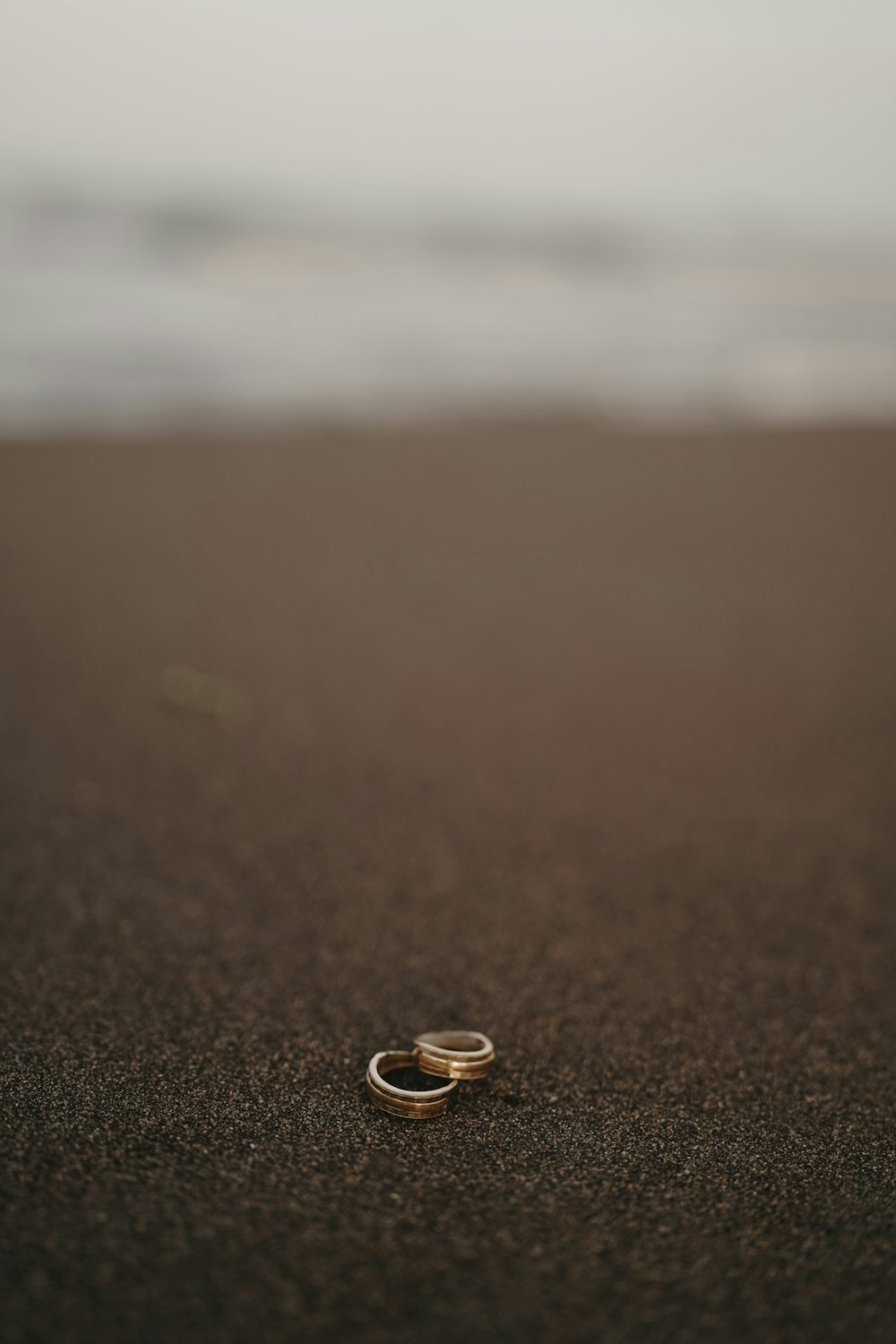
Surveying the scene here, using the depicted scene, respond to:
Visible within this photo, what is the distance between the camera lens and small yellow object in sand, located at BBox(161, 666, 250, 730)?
2.69 meters

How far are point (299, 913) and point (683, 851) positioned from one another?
83cm

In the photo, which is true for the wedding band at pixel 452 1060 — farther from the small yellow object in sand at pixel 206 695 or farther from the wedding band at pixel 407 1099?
the small yellow object in sand at pixel 206 695

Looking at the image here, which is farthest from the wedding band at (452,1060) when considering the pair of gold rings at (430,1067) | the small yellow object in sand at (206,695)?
the small yellow object in sand at (206,695)

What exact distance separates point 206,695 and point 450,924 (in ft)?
3.97

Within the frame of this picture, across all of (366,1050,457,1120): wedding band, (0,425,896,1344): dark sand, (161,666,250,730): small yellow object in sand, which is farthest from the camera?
(161,666,250,730): small yellow object in sand

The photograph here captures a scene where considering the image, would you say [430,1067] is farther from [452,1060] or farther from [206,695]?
[206,695]

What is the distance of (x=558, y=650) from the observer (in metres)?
3.28

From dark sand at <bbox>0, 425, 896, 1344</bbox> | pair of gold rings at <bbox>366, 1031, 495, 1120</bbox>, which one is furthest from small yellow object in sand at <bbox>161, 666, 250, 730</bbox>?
pair of gold rings at <bbox>366, 1031, 495, 1120</bbox>

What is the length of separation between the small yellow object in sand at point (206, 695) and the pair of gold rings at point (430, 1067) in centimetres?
134

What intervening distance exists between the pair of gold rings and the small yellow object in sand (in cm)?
134

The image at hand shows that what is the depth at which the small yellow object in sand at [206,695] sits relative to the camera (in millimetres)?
2688

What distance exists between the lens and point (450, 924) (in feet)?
6.07

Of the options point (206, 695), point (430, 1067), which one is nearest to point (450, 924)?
point (430, 1067)

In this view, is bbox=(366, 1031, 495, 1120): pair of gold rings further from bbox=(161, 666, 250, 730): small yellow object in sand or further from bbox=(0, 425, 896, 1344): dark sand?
bbox=(161, 666, 250, 730): small yellow object in sand
